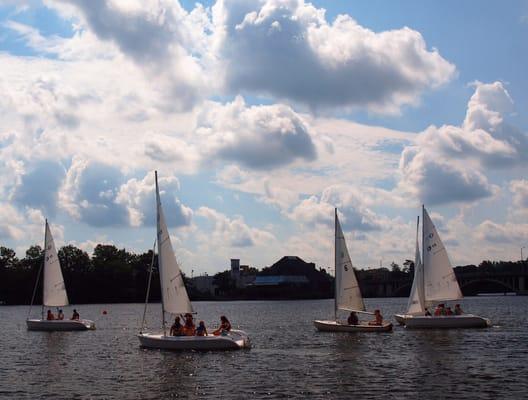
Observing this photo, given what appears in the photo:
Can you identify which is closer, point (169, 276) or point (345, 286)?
point (169, 276)

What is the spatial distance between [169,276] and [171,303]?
1.73 metres

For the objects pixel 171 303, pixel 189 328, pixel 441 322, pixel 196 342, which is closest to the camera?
pixel 196 342

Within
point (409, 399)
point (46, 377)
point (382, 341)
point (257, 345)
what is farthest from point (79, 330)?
point (409, 399)

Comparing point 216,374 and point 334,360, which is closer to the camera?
point 216,374

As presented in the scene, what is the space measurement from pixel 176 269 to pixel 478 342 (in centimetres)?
2098

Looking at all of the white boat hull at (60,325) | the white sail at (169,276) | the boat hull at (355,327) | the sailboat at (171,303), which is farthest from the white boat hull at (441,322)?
the white boat hull at (60,325)

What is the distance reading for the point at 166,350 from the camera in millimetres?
49312

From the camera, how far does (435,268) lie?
2739 inches

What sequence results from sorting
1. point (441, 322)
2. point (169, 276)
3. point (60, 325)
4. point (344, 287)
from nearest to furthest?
point (169, 276) → point (344, 287) → point (441, 322) → point (60, 325)

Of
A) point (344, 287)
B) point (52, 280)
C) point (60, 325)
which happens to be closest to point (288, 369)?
point (344, 287)

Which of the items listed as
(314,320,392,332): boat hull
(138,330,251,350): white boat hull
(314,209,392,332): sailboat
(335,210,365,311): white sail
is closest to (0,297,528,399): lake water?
(138,330,251,350): white boat hull

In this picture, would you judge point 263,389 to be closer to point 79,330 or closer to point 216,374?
point 216,374

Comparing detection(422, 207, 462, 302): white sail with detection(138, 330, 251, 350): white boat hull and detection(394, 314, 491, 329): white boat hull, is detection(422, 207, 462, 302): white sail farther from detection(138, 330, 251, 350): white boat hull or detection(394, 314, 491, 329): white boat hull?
detection(138, 330, 251, 350): white boat hull

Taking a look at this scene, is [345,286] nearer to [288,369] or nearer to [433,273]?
[433,273]
